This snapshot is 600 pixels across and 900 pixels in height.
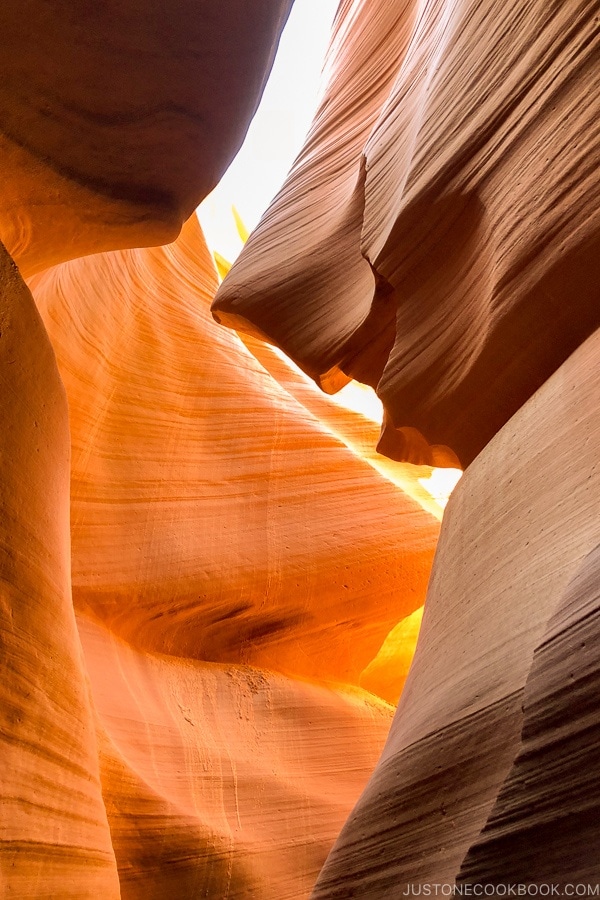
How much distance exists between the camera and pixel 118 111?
1.80 m

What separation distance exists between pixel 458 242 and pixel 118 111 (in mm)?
838

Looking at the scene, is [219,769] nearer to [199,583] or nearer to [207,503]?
[199,583]

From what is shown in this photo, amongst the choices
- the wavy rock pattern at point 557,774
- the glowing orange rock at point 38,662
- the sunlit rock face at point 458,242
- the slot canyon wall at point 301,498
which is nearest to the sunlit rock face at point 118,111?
the slot canyon wall at point 301,498

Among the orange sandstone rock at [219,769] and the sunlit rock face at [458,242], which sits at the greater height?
the sunlit rock face at [458,242]

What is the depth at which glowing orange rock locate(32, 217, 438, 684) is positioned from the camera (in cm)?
324

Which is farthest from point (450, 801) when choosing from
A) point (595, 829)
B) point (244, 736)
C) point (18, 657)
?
point (244, 736)

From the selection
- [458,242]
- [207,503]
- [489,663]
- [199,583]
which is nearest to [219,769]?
[199,583]

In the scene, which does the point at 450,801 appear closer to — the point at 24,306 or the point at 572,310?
the point at 572,310

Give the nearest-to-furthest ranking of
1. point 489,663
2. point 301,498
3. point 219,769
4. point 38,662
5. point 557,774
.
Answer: point 557,774 < point 489,663 < point 38,662 < point 219,769 < point 301,498

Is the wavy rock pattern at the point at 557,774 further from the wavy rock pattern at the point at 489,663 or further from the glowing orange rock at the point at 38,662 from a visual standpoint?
the glowing orange rock at the point at 38,662

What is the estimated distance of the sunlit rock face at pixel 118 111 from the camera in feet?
5.48

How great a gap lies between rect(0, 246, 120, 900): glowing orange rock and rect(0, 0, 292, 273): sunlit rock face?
27 centimetres

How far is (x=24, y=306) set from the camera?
1739mm

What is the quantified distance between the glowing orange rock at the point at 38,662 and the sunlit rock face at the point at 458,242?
0.84 metres
